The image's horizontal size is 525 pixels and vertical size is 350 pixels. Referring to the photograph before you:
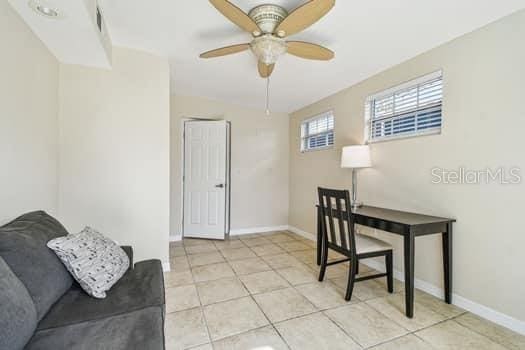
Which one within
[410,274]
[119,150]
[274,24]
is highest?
[274,24]

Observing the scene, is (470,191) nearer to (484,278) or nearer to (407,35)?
(484,278)

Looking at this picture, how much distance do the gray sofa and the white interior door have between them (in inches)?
103

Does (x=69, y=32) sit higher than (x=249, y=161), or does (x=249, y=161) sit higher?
(x=69, y=32)

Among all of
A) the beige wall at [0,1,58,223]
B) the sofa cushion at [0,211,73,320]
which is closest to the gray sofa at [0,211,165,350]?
the sofa cushion at [0,211,73,320]

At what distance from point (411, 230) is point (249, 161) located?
3.04 metres

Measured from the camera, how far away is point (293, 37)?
2238 mm

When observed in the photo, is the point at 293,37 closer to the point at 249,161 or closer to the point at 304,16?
the point at 304,16

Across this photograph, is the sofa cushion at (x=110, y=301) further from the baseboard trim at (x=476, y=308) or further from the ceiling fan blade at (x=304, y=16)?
the baseboard trim at (x=476, y=308)

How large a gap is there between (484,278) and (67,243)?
9.51 feet

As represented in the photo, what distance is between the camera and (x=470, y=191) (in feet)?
6.57

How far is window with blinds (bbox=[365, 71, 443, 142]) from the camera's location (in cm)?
229

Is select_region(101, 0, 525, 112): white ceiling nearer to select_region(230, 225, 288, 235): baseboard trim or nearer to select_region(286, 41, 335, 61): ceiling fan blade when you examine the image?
select_region(286, 41, 335, 61): ceiling fan blade

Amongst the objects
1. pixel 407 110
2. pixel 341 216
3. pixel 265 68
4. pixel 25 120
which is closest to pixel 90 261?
pixel 25 120

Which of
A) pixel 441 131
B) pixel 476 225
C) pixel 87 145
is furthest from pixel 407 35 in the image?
pixel 87 145
